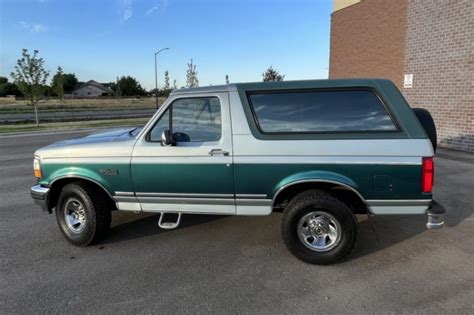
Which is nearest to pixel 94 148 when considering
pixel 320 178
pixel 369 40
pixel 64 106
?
pixel 320 178

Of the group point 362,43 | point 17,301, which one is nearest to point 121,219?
point 17,301

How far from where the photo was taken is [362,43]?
52.0 feet

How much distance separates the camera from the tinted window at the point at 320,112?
140 inches

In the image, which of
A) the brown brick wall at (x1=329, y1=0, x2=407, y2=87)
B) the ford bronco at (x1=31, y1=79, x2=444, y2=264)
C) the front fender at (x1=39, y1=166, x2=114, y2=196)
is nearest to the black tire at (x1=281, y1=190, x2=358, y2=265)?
the ford bronco at (x1=31, y1=79, x2=444, y2=264)

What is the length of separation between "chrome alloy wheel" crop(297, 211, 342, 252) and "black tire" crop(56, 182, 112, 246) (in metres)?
2.38

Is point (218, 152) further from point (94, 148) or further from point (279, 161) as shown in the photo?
point (94, 148)

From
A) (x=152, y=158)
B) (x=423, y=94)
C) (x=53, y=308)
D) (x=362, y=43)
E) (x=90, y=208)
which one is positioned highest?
(x=362, y=43)

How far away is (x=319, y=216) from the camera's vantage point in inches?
146

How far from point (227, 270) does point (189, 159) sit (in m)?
1.26

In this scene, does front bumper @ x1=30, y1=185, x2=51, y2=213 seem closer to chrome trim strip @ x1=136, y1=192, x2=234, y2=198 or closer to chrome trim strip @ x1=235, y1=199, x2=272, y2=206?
chrome trim strip @ x1=136, y1=192, x2=234, y2=198

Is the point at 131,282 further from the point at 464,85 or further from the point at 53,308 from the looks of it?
the point at 464,85

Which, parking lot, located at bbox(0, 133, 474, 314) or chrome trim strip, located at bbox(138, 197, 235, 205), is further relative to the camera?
chrome trim strip, located at bbox(138, 197, 235, 205)

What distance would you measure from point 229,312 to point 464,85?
32.2 ft

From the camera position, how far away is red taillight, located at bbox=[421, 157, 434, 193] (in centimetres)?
337
